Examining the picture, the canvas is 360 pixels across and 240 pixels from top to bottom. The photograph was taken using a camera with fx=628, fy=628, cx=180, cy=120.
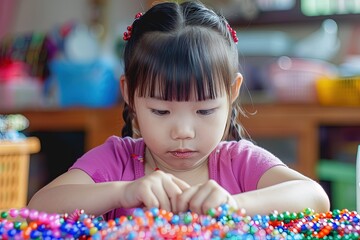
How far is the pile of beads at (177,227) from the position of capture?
0.58 metres

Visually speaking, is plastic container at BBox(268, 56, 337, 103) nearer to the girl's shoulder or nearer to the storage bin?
the storage bin

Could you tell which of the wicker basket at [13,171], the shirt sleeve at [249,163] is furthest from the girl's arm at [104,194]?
the wicker basket at [13,171]

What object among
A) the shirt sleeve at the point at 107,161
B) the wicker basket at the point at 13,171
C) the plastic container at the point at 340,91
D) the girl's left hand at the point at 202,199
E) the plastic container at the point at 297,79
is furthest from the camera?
the plastic container at the point at 297,79

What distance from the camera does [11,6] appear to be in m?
3.30

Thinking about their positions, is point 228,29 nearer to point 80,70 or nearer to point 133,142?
point 133,142

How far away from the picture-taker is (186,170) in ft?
3.27

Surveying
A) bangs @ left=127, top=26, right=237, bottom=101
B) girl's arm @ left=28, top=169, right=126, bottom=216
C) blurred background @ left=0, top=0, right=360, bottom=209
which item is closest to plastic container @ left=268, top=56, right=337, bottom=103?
blurred background @ left=0, top=0, right=360, bottom=209

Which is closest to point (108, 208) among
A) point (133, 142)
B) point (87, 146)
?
point (133, 142)

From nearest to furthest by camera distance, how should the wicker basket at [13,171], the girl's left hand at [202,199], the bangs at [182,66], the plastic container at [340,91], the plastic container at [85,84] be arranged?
1. the girl's left hand at [202,199]
2. the bangs at [182,66]
3. the wicker basket at [13,171]
4. the plastic container at [340,91]
5. the plastic container at [85,84]

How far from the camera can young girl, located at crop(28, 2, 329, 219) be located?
75 cm

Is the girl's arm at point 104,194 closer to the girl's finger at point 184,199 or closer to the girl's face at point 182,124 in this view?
the girl's finger at point 184,199

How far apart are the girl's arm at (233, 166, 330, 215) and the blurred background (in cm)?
134

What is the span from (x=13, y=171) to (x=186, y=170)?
2.91ft

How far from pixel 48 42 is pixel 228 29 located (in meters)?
1.96
